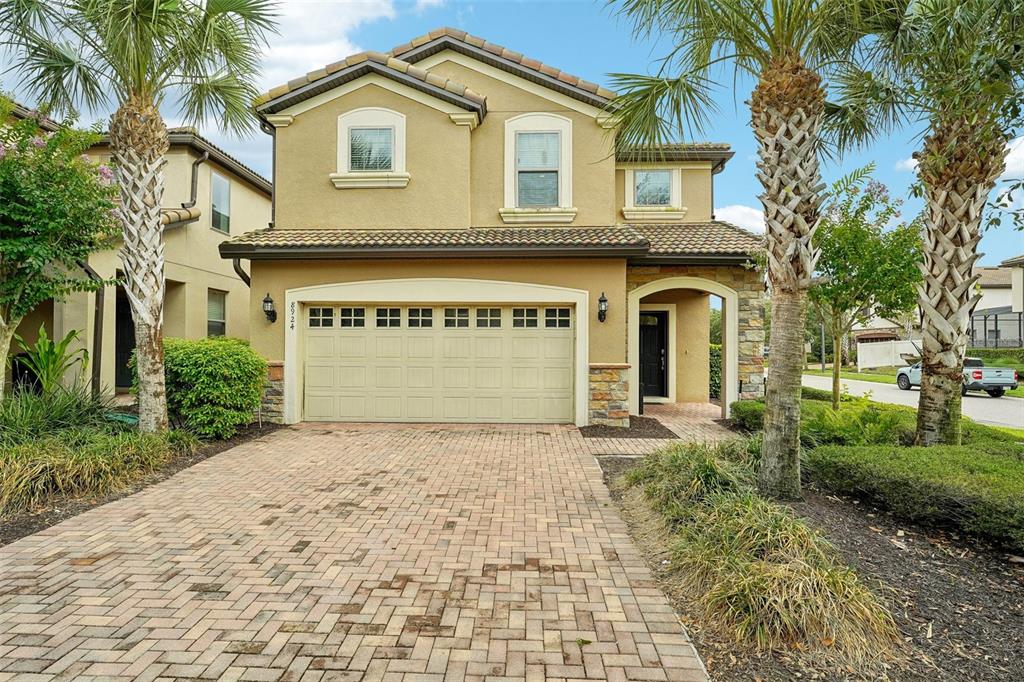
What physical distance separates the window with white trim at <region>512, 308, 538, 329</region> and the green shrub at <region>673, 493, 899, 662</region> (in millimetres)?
6739

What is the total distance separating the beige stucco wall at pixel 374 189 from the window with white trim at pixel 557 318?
2.63 meters

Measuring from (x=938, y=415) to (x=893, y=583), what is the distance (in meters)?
3.58

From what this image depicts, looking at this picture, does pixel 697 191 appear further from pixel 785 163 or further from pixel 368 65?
pixel 785 163

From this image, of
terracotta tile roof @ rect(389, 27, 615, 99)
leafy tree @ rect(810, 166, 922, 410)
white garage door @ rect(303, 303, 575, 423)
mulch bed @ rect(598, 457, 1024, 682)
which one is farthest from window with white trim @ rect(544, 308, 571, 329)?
mulch bed @ rect(598, 457, 1024, 682)

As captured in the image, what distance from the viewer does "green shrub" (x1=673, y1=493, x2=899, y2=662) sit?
2979 mm

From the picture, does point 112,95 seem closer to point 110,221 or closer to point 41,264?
point 110,221

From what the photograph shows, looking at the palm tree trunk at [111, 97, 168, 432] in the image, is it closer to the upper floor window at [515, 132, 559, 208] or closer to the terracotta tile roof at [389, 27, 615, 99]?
the terracotta tile roof at [389, 27, 615, 99]

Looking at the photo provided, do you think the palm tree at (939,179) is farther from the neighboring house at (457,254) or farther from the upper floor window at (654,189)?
the upper floor window at (654,189)

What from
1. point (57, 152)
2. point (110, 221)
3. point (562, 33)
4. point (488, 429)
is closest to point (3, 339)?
point (110, 221)

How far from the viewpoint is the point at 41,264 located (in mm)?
7551

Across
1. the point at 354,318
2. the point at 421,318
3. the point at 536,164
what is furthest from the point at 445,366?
the point at 536,164

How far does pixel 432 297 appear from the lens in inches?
404

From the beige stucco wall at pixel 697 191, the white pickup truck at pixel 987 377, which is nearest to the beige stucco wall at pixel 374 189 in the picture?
the beige stucco wall at pixel 697 191

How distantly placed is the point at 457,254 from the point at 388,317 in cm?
196
